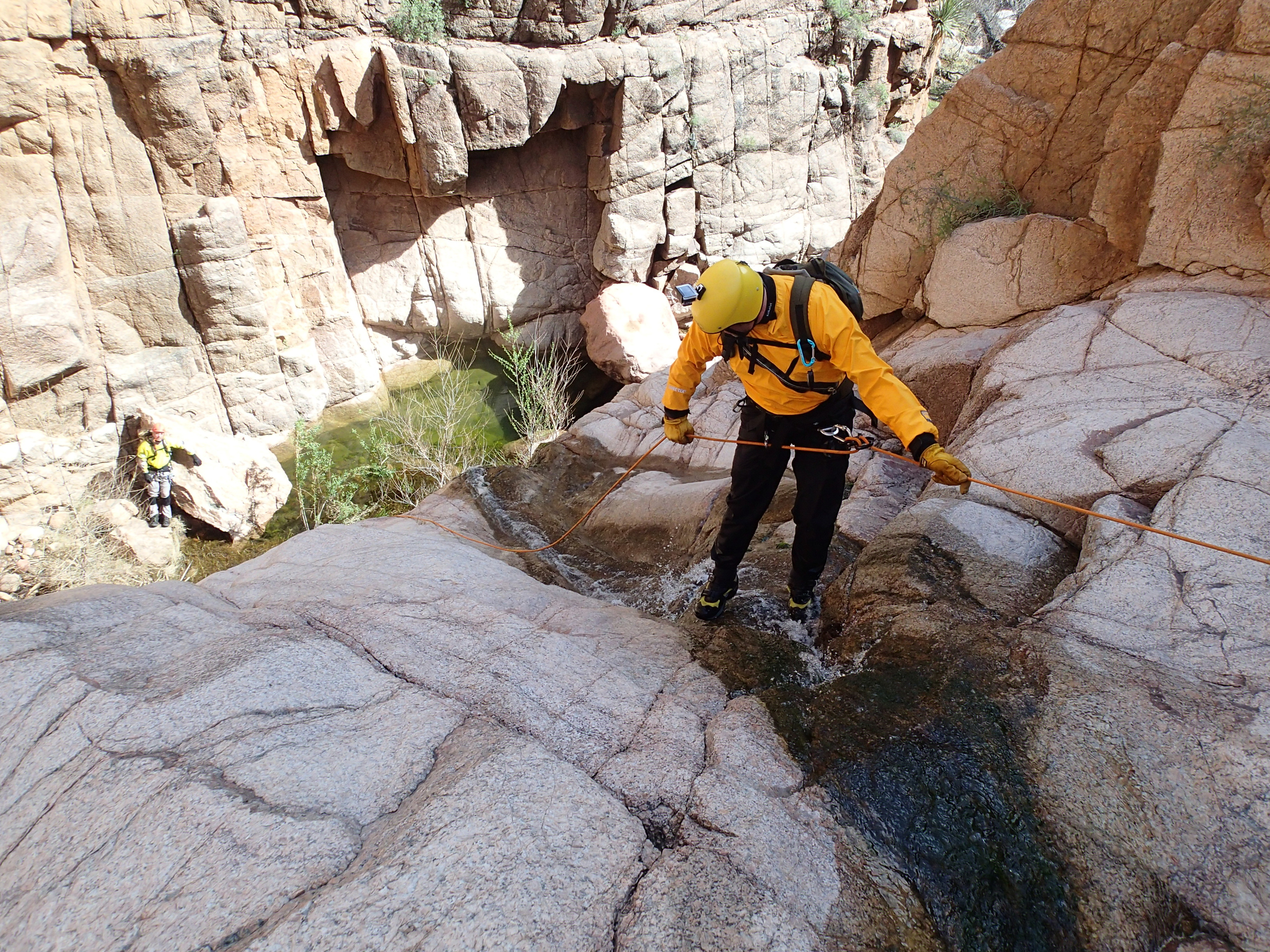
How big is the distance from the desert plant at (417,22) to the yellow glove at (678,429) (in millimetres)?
9737

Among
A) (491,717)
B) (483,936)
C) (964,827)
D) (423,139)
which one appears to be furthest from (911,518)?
(423,139)

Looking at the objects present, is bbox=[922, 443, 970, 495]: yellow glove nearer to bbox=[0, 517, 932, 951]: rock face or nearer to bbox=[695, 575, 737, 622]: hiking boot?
bbox=[0, 517, 932, 951]: rock face

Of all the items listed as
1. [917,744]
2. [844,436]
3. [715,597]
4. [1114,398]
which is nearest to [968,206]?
[1114,398]

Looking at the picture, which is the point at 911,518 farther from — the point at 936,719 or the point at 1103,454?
the point at 936,719

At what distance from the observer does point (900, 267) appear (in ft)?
20.6

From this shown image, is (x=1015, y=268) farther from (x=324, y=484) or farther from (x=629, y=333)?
(x=324, y=484)

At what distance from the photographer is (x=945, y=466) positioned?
2.57 metres

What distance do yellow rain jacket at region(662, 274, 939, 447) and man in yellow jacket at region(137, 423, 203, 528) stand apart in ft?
26.2

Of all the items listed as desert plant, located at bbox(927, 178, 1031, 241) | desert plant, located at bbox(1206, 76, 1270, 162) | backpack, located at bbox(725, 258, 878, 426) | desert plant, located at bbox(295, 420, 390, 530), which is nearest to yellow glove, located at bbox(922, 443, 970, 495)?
backpack, located at bbox(725, 258, 878, 426)

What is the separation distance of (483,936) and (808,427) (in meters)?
2.31

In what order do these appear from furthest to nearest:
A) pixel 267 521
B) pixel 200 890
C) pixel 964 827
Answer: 1. pixel 267 521
2. pixel 964 827
3. pixel 200 890

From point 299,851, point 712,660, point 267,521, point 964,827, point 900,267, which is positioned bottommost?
point 267,521

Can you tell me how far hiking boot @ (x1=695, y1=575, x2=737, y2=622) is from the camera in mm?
3543

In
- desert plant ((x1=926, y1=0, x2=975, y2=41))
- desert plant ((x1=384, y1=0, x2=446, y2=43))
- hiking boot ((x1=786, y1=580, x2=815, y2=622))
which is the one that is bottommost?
hiking boot ((x1=786, y1=580, x2=815, y2=622))
